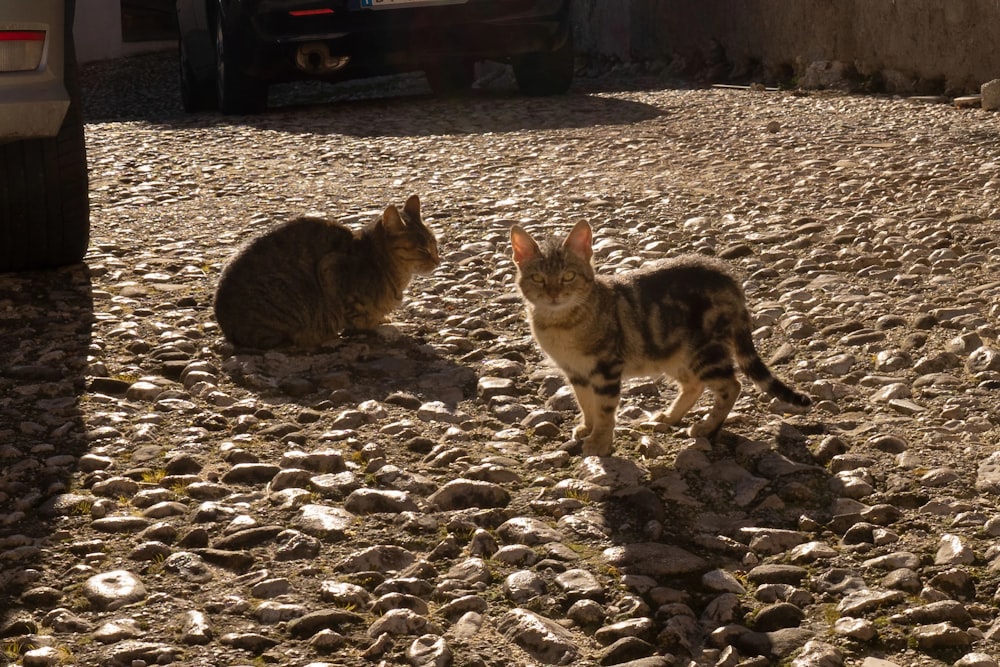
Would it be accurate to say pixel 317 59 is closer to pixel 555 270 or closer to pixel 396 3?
pixel 396 3

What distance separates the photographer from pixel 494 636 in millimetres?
3457

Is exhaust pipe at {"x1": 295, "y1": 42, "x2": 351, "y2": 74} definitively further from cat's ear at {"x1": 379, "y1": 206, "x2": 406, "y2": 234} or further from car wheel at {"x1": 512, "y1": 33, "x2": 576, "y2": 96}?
cat's ear at {"x1": 379, "y1": 206, "x2": 406, "y2": 234}

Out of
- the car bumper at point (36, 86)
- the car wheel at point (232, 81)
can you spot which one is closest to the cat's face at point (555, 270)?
the car bumper at point (36, 86)

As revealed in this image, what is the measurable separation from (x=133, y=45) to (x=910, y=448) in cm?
2020

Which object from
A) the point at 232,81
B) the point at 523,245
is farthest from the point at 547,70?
the point at 523,245

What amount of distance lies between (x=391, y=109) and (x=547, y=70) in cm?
181

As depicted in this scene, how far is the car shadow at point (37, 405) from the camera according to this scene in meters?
4.01

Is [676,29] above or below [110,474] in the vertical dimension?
above

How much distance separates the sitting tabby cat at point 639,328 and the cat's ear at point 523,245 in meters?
0.01

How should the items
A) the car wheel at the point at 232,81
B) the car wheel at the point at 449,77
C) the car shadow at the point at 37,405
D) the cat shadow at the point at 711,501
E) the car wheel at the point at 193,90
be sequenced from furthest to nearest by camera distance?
the car wheel at the point at 449,77
the car wheel at the point at 193,90
the car wheel at the point at 232,81
the car shadow at the point at 37,405
the cat shadow at the point at 711,501

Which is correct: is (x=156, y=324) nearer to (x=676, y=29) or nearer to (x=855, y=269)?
(x=855, y=269)

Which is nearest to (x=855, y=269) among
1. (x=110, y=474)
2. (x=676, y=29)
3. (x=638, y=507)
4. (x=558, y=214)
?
(x=558, y=214)

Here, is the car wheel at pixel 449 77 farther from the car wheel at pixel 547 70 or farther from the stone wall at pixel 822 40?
the stone wall at pixel 822 40

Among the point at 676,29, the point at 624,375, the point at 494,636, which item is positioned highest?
the point at 676,29
